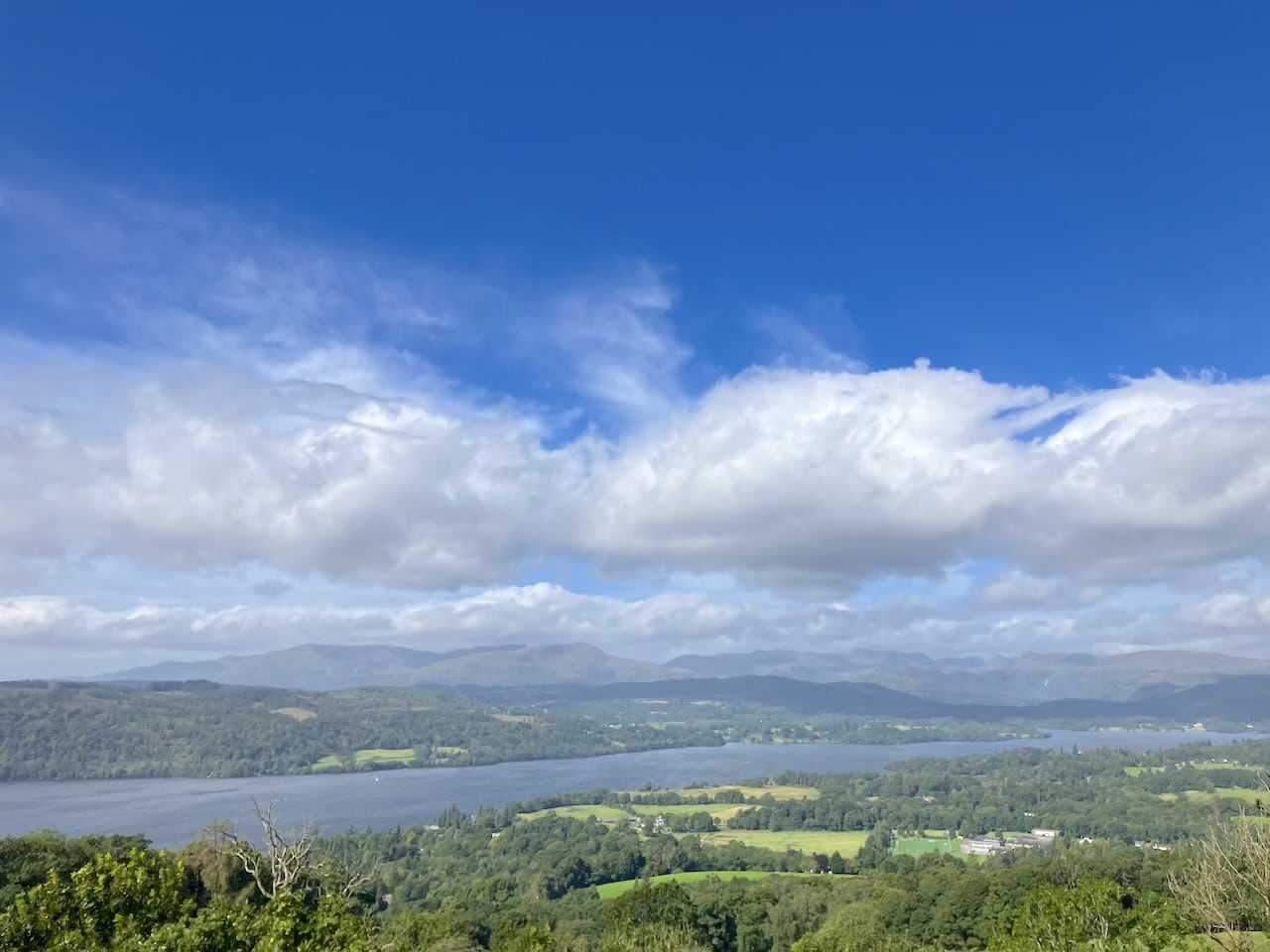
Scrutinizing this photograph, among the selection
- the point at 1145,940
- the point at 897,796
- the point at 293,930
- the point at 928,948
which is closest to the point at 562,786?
the point at 897,796

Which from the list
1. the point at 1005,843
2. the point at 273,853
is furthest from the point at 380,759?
the point at 273,853

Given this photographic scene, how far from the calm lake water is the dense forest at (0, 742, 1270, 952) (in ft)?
48.4

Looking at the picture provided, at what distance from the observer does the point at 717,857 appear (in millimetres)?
86625

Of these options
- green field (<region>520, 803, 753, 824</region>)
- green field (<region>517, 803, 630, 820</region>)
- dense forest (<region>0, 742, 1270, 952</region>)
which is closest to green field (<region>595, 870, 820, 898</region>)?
dense forest (<region>0, 742, 1270, 952</region>)

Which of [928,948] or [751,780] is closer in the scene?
[928,948]

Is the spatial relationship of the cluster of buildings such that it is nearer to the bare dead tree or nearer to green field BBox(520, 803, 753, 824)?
green field BBox(520, 803, 753, 824)

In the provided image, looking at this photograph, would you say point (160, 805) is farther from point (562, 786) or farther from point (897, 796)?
point (897, 796)

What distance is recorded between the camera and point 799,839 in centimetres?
10256

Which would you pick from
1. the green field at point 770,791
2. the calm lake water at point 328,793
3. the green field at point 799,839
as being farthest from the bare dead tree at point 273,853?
the green field at point 770,791

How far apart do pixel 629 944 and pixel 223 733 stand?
176353mm

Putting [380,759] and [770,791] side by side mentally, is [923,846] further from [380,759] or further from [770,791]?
[380,759]

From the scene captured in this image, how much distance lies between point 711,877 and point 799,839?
30.8 m

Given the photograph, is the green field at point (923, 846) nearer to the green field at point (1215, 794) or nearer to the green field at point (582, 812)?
the green field at point (582, 812)

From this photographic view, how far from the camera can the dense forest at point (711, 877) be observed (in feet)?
47.3
